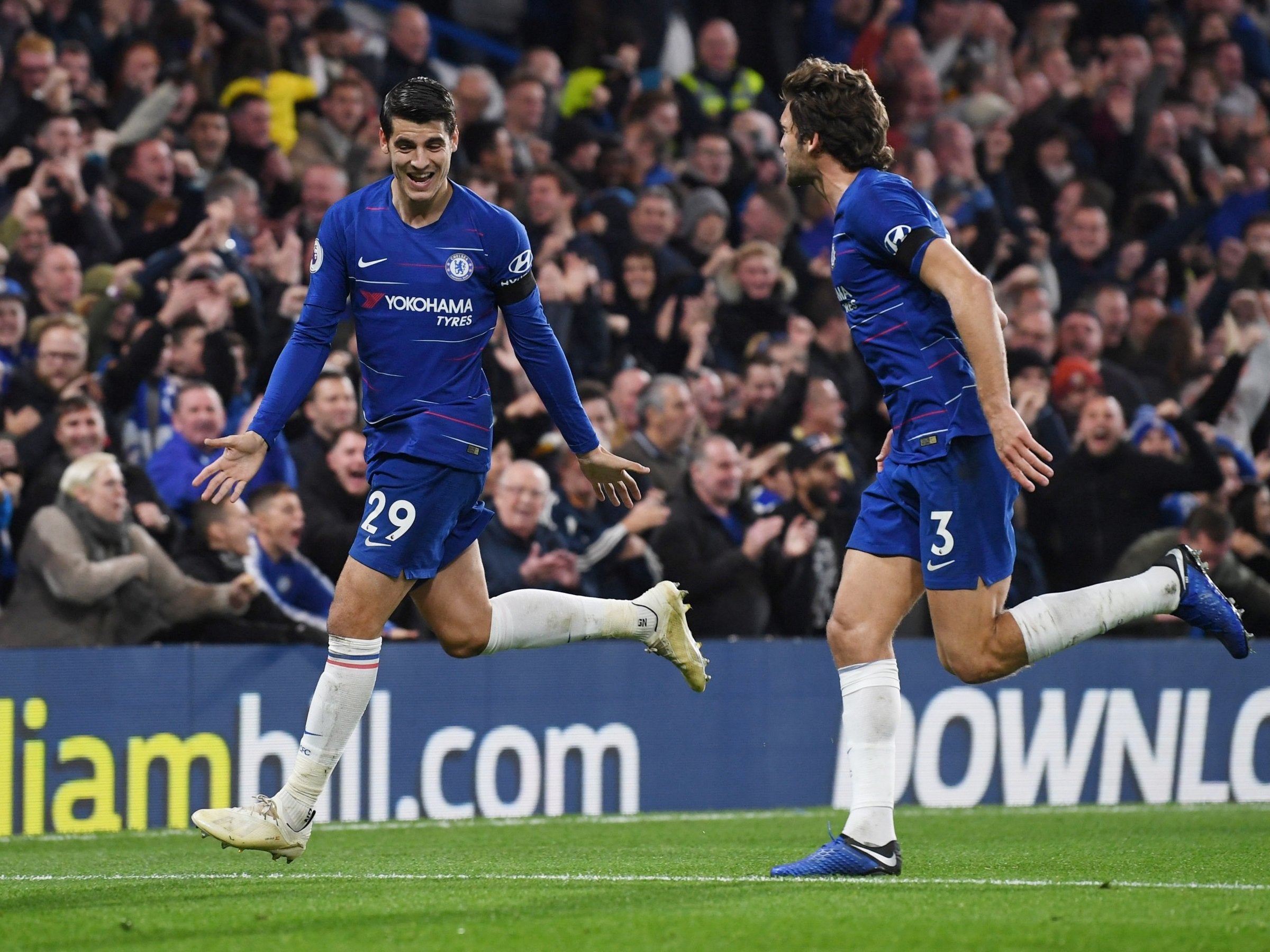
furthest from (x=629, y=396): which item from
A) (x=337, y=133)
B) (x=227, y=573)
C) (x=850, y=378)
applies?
(x=337, y=133)

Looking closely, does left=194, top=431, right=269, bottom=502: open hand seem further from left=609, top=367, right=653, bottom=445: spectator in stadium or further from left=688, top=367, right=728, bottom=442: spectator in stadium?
left=688, top=367, right=728, bottom=442: spectator in stadium

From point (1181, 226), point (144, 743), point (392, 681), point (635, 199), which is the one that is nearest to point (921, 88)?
point (1181, 226)

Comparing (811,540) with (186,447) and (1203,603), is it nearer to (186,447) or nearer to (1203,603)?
(186,447)

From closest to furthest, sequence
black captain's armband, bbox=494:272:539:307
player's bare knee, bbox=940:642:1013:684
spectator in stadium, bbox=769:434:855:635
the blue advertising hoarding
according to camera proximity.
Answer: player's bare knee, bbox=940:642:1013:684 < black captain's armband, bbox=494:272:539:307 < the blue advertising hoarding < spectator in stadium, bbox=769:434:855:635

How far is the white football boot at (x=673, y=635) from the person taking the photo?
23.3 ft

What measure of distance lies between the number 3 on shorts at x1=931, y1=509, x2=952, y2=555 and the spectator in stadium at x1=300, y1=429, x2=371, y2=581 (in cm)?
458

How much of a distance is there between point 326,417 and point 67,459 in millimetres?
1328

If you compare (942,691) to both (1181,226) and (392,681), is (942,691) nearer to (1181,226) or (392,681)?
(392,681)

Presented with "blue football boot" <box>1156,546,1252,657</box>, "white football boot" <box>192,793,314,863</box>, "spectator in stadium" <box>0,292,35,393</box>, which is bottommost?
"white football boot" <box>192,793,314,863</box>

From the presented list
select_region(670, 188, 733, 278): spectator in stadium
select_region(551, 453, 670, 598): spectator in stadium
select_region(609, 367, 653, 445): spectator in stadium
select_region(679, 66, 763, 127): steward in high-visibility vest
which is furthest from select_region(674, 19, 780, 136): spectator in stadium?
select_region(551, 453, 670, 598): spectator in stadium

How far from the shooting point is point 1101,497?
1156cm

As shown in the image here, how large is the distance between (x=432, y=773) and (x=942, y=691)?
276 centimetres

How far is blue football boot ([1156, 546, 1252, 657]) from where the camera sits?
20.6 ft

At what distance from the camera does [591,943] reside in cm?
472
